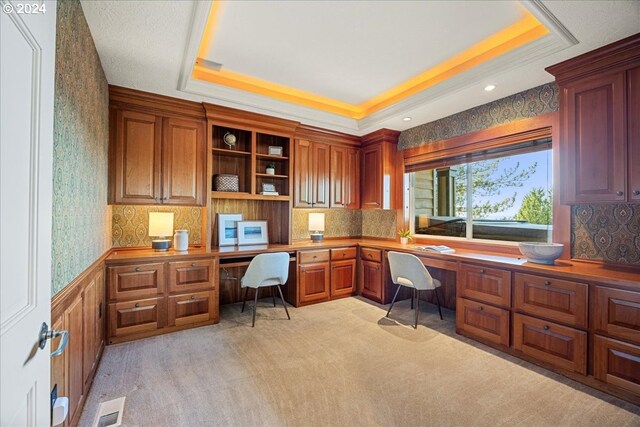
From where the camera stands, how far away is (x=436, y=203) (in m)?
4.23

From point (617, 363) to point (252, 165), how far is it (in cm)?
382

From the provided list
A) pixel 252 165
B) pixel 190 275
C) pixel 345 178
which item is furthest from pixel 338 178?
pixel 190 275

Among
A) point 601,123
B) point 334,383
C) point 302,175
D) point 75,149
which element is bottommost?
point 334,383

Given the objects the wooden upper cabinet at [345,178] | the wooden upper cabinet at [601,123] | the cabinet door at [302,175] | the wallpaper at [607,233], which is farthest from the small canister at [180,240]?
the wallpaper at [607,233]

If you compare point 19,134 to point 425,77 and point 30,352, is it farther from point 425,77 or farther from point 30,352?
point 425,77

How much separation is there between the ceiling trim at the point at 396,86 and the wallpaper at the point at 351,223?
158 centimetres

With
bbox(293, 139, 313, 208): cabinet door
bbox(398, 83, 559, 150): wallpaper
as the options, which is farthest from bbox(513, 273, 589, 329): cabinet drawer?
bbox(293, 139, 313, 208): cabinet door

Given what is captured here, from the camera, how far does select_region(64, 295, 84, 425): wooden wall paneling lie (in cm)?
160

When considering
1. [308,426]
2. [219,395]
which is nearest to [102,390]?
[219,395]

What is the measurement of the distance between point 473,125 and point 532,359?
2.53 m

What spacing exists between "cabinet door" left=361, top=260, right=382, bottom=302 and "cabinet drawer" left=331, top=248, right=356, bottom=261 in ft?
0.66

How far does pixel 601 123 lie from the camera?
2.33 metres

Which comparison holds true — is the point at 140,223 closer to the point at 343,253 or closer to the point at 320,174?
the point at 320,174

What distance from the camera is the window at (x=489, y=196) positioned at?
3127 millimetres
